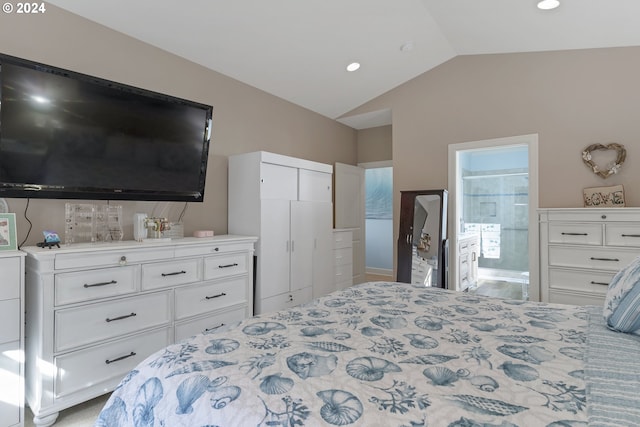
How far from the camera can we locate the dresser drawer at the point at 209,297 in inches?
101

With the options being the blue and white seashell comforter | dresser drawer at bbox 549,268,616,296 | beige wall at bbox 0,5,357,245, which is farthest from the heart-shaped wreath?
beige wall at bbox 0,5,357,245

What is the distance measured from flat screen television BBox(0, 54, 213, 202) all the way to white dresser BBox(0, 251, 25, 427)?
0.48 meters

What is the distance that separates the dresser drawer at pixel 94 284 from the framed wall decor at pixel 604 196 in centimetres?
409

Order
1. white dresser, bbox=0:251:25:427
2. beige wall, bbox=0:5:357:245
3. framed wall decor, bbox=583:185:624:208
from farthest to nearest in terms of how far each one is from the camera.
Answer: framed wall decor, bbox=583:185:624:208
beige wall, bbox=0:5:357:245
white dresser, bbox=0:251:25:427

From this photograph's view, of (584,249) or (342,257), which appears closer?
(584,249)

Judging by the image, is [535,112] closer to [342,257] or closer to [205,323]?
[342,257]

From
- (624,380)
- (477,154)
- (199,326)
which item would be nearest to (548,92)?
(477,154)

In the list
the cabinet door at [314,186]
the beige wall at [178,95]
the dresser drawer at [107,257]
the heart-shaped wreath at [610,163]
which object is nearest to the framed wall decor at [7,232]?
the dresser drawer at [107,257]

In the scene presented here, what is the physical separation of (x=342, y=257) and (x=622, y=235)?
117 inches

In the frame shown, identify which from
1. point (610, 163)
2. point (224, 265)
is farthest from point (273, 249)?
point (610, 163)

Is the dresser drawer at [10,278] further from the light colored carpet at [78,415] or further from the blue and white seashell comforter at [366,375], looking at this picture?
the blue and white seashell comforter at [366,375]

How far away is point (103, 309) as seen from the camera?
215cm

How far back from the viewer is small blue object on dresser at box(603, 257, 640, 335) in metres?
1.22

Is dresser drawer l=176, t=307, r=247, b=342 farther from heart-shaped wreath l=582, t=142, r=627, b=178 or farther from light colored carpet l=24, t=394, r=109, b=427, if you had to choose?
heart-shaped wreath l=582, t=142, r=627, b=178
